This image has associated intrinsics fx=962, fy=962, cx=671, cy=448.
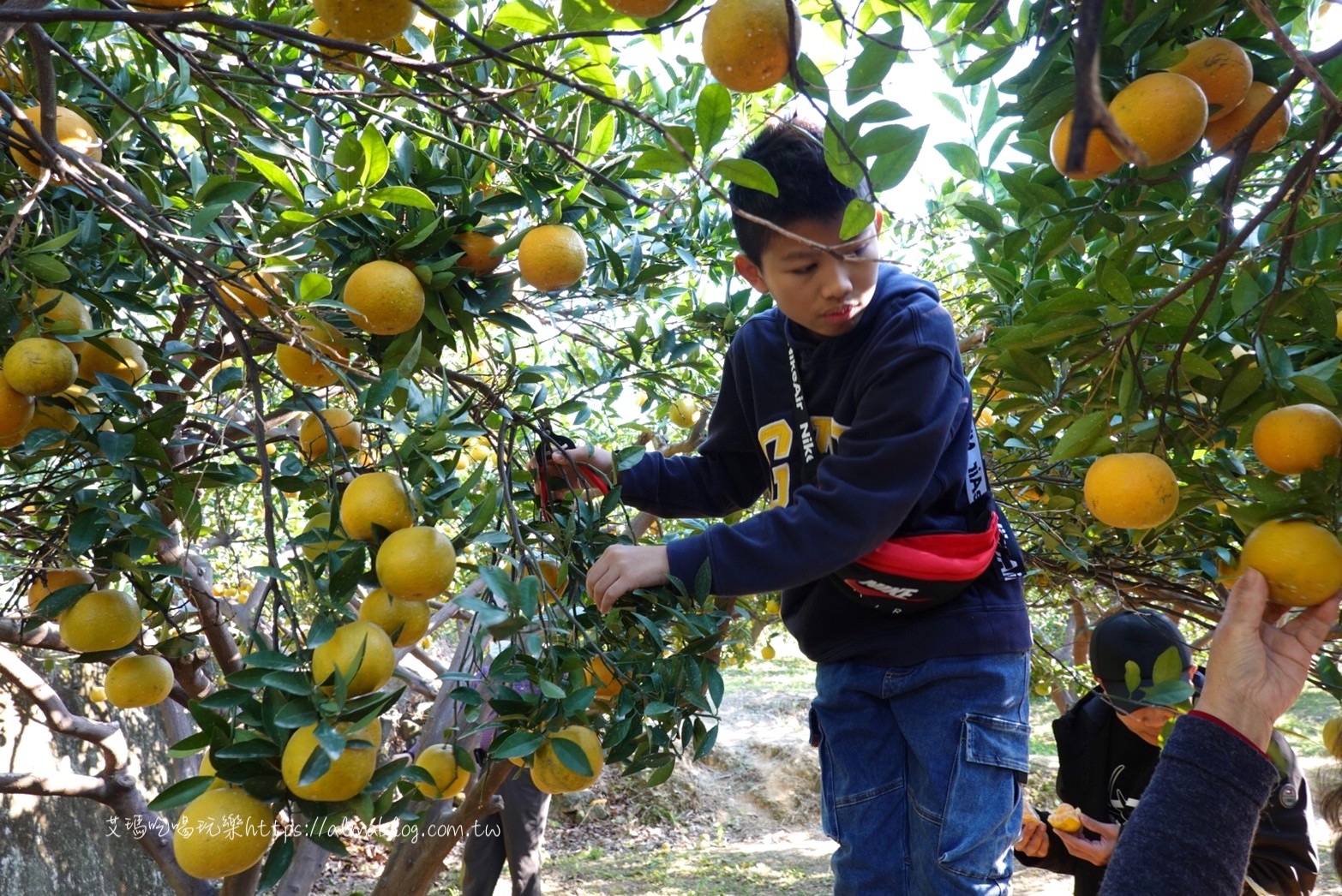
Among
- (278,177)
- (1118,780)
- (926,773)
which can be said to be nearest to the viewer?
(278,177)

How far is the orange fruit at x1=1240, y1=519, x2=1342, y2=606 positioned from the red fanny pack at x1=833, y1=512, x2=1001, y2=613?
0.61 m

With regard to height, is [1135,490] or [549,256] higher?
[549,256]

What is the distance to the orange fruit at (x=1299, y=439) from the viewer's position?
3.83ft

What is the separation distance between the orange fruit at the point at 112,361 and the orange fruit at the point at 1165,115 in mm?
1388

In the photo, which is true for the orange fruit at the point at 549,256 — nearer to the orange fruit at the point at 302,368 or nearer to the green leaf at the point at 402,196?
the green leaf at the point at 402,196

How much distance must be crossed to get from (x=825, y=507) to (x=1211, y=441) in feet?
1.92

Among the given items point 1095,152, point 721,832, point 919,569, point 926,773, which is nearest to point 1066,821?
point 926,773

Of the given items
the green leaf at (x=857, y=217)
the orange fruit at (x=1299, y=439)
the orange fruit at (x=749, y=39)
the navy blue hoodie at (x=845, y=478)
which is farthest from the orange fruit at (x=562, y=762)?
the orange fruit at (x=1299, y=439)

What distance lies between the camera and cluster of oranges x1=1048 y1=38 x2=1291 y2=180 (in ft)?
3.19

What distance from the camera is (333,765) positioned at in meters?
0.99

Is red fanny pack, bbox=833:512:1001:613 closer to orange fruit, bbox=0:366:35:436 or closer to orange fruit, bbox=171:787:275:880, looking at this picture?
orange fruit, bbox=171:787:275:880

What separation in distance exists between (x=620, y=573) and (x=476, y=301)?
0.47 m

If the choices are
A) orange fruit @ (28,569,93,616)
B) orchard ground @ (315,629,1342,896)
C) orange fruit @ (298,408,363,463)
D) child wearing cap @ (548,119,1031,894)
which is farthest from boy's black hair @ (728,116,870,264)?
orchard ground @ (315,629,1342,896)

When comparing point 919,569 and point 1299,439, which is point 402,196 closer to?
point 919,569
